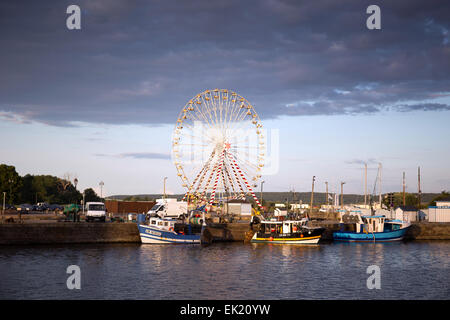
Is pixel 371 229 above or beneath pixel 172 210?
beneath

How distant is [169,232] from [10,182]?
2482 inches

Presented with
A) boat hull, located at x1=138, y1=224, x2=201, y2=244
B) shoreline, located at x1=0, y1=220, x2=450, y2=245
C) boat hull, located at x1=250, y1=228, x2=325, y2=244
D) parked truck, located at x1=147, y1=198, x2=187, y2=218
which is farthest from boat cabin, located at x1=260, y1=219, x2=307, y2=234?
parked truck, located at x1=147, y1=198, x2=187, y2=218

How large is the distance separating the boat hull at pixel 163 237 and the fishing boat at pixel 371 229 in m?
21.7

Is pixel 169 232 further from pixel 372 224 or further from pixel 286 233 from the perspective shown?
pixel 372 224

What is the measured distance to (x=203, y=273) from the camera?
4353 centimetres

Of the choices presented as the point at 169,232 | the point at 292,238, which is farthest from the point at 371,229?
the point at 169,232

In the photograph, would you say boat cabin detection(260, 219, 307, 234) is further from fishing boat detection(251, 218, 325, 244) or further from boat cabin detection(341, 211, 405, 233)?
boat cabin detection(341, 211, 405, 233)

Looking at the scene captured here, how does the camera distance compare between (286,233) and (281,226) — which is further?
(281,226)

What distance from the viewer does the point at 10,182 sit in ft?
368

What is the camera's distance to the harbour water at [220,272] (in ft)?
118

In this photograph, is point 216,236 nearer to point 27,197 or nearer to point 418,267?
point 418,267

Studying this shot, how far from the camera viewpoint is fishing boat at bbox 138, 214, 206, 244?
Answer: 2467 inches
